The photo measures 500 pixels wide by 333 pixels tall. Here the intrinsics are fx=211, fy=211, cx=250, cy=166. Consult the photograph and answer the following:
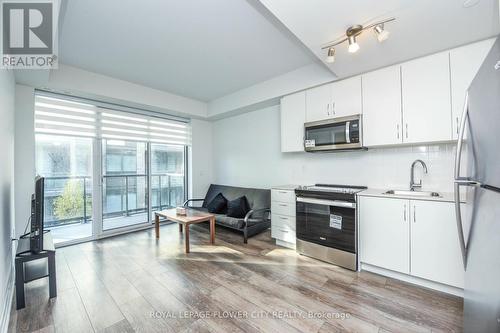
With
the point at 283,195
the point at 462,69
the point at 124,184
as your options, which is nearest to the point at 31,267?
the point at 124,184

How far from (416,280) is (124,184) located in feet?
15.8

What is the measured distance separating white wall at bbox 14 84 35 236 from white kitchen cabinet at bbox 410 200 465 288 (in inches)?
196

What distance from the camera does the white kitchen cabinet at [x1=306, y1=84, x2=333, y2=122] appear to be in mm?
3070

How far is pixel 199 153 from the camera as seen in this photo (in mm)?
5332

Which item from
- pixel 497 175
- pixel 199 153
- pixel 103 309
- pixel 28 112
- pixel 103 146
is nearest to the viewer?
pixel 497 175

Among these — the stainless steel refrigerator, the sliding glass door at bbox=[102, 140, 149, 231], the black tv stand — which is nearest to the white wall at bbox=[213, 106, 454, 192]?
the stainless steel refrigerator

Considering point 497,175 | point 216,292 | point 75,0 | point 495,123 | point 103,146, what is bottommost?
point 216,292

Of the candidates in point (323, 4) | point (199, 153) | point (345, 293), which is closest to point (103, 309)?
point (345, 293)

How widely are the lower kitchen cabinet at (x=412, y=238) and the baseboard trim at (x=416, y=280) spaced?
0.28ft

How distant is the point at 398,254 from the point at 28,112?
5.19 meters

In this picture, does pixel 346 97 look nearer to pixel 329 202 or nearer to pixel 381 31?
pixel 381 31

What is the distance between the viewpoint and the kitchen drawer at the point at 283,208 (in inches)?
128

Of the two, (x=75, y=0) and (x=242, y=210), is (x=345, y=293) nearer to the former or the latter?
(x=242, y=210)

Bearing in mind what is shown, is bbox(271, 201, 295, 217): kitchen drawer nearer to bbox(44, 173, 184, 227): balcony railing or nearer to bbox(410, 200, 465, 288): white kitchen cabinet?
bbox(410, 200, 465, 288): white kitchen cabinet
